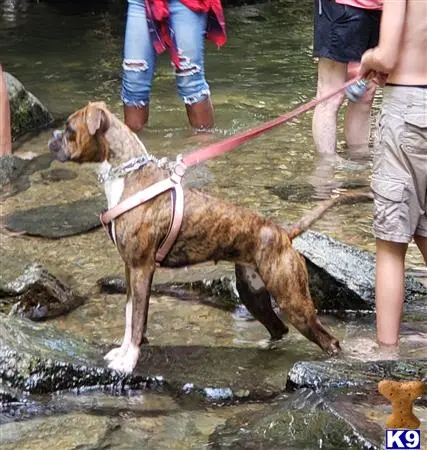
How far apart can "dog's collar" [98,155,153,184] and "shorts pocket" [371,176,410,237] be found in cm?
109

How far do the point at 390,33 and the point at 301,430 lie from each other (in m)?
1.75

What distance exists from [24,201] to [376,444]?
4.35 metres

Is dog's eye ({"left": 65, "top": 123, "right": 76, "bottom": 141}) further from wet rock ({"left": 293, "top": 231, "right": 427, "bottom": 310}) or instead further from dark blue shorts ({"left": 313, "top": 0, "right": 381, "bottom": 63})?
dark blue shorts ({"left": 313, "top": 0, "right": 381, "bottom": 63})

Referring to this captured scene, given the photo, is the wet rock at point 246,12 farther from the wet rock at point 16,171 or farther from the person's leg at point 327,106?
the wet rock at point 16,171

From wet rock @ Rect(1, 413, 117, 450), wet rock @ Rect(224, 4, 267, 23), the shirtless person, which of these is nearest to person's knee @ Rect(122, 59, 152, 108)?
the shirtless person

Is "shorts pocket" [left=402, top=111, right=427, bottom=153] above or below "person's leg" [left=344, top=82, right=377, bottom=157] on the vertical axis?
above

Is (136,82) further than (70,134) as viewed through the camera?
Yes

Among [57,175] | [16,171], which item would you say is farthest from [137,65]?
[16,171]

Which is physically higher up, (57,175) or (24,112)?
(24,112)

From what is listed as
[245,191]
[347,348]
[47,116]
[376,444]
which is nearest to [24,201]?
[245,191]

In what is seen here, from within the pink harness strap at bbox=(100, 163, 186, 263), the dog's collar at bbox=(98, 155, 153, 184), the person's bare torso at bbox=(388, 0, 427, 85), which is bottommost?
the pink harness strap at bbox=(100, 163, 186, 263)

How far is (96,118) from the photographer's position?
15.0 ft

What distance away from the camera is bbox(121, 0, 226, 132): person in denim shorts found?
795 cm

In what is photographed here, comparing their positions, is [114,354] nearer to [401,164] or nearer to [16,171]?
[401,164]
